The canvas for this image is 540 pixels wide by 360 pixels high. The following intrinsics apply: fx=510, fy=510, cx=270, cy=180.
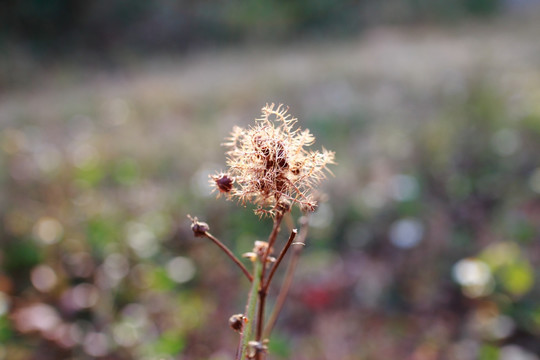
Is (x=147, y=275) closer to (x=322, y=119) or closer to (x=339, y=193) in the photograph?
(x=339, y=193)

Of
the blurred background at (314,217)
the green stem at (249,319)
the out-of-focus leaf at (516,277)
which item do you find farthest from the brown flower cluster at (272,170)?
the out-of-focus leaf at (516,277)

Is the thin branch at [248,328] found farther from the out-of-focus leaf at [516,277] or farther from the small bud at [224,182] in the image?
the out-of-focus leaf at [516,277]

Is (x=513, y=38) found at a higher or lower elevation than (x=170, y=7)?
lower

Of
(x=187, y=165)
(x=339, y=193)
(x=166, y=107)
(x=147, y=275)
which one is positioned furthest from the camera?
(x=166, y=107)

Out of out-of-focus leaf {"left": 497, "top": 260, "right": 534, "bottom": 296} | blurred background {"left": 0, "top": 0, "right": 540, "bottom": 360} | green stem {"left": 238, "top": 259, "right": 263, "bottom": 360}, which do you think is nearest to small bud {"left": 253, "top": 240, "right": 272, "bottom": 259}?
green stem {"left": 238, "top": 259, "right": 263, "bottom": 360}

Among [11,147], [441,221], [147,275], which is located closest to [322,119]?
[441,221]

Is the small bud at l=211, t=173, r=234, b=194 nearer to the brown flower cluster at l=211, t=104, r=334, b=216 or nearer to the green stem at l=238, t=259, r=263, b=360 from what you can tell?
the brown flower cluster at l=211, t=104, r=334, b=216
